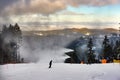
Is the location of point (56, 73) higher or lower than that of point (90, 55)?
lower

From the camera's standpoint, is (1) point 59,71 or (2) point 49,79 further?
(1) point 59,71

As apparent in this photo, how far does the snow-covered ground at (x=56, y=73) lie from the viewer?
26.5 metres

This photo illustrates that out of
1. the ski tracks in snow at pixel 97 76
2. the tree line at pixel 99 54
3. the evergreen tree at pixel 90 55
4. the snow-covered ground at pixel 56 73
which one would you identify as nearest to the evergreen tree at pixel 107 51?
the tree line at pixel 99 54

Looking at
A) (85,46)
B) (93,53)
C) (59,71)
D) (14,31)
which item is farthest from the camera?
(85,46)

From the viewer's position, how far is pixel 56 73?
92.7 feet

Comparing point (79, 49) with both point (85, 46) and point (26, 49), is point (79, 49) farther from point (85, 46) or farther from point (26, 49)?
point (26, 49)

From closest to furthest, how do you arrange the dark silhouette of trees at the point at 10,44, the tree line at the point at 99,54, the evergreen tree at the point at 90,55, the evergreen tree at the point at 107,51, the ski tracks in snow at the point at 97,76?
the ski tracks in snow at the point at 97,76 < the dark silhouette of trees at the point at 10,44 < the tree line at the point at 99,54 < the evergreen tree at the point at 107,51 < the evergreen tree at the point at 90,55

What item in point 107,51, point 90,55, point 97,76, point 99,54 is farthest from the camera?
point 90,55

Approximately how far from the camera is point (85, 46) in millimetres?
45250

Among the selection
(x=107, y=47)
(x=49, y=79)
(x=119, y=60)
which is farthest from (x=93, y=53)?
(x=49, y=79)

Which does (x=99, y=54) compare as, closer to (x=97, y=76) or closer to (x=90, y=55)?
(x=90, y=55)

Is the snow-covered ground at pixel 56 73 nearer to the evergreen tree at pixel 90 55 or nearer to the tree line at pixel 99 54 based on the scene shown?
the tree line at pixel 99 54

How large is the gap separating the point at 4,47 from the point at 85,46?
16085 mm

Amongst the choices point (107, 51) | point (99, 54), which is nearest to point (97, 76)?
point (107, 51)
